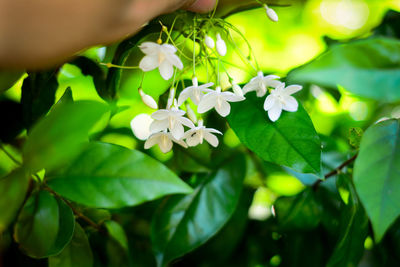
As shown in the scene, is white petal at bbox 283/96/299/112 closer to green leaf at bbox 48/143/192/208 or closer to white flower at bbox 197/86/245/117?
white flower at bbox 197/86/245/117

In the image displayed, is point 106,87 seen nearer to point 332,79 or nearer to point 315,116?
point 332,79

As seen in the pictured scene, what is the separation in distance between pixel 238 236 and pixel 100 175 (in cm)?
36

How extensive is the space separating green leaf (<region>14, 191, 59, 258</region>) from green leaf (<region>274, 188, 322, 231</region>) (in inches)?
14.2

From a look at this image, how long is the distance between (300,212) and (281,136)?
203mm

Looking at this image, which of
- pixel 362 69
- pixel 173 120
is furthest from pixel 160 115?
pixel 362 69

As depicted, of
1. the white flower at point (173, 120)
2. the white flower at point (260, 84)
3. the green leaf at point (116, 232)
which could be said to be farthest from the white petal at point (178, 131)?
the green leaf at point (116, 232)

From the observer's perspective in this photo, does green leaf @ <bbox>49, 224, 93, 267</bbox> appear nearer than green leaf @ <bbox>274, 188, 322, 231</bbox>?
Yes

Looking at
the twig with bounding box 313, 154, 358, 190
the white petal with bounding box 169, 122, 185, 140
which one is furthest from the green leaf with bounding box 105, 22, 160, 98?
the twig with bounding box 313, 154, 358, 190

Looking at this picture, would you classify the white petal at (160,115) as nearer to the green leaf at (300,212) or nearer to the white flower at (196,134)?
the white flower at (196,134)

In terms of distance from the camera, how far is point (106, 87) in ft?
1.98

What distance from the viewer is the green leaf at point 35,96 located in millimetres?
586

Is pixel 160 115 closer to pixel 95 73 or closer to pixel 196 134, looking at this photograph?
pixel 196 134

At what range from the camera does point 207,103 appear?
53cm

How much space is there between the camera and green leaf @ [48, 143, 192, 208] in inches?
17.6
